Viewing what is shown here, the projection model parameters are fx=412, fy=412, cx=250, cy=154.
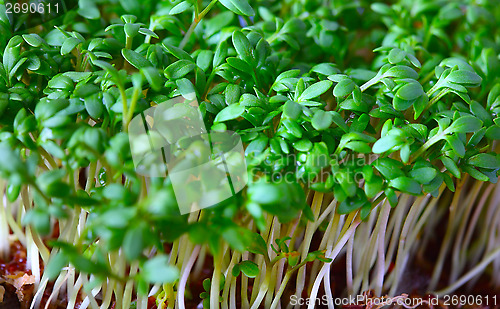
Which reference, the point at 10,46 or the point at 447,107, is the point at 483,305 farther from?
the point at 10,46

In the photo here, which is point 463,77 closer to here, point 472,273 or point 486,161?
point 486,161

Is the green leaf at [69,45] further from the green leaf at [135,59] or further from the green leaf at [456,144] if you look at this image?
the green leaf at [456,144]

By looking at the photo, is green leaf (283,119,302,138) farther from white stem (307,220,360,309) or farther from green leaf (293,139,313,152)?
white stem (307,220,360,309)

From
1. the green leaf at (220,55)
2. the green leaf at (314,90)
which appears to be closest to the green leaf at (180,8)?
the green leaf at (220,55)

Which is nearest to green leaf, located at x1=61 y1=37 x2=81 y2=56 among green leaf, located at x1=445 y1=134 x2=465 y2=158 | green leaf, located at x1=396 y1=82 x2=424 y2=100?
green leaf, located at x1=396 y1=82 x2=424 y2=100

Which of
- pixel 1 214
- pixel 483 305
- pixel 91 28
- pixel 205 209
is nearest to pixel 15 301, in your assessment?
pixel 1 214
